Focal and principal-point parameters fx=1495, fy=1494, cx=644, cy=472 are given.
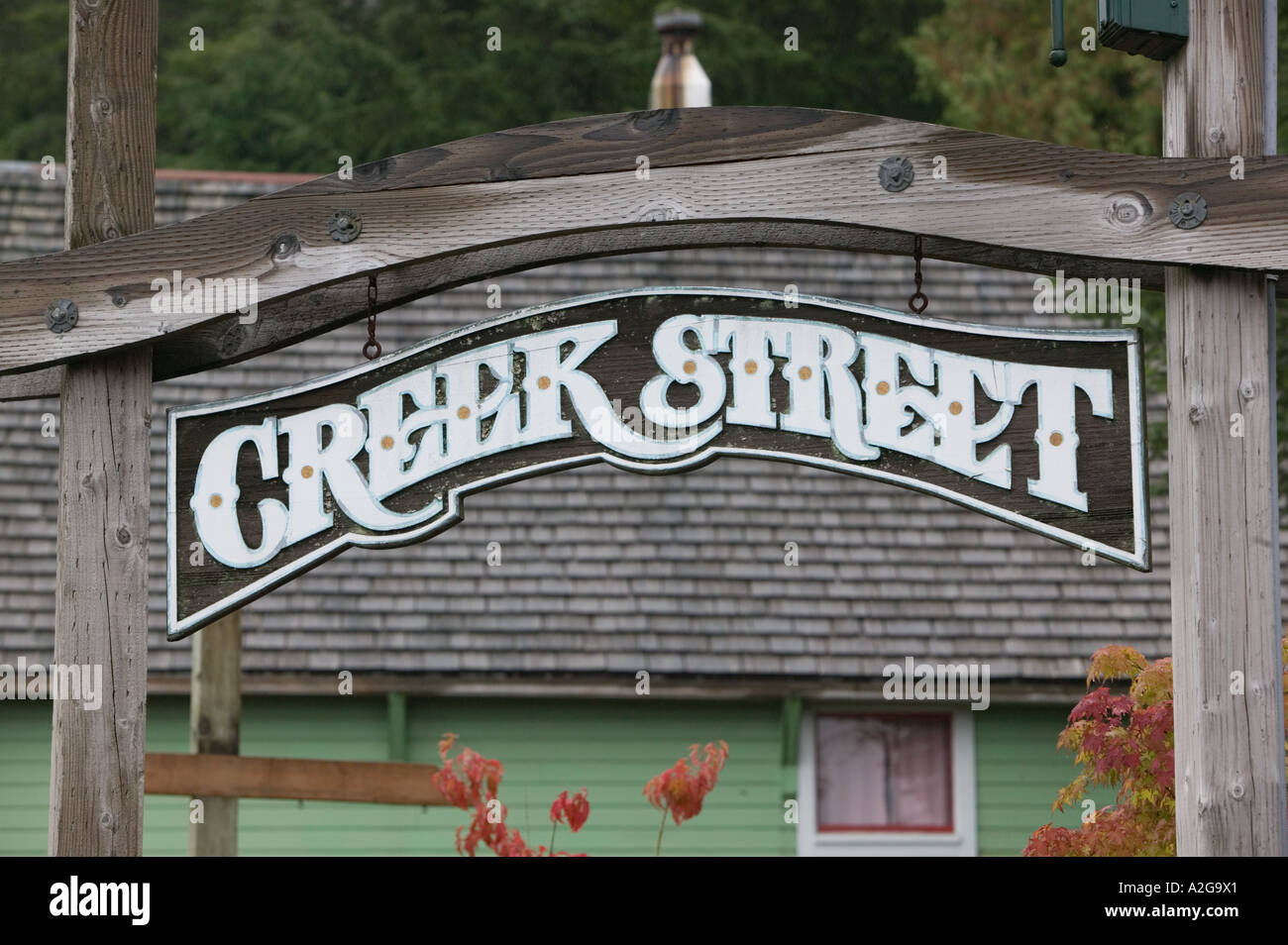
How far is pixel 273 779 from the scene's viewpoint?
23.9 feet

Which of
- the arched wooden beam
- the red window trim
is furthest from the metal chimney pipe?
the arched wooden beam

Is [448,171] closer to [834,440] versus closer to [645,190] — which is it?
[645,190]

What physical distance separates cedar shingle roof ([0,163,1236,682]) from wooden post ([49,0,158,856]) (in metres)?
4.88

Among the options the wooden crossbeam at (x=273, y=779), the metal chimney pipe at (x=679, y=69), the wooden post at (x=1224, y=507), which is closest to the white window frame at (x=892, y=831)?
the wooden crossbeam at (x=273, y=779)

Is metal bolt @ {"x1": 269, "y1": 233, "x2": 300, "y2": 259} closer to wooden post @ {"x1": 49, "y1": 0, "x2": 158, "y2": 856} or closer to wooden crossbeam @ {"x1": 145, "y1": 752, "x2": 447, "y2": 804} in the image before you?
wooden post @ {"x1": 49, "y1": 0, "x2": 158, "y2": 856}

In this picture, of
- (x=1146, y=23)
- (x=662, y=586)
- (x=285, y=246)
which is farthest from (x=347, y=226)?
(x=662, y=586)

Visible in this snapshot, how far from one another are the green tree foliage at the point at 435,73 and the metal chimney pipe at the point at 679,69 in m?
7.27

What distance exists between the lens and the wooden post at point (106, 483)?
3.83 m

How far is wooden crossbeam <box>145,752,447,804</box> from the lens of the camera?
7.25 meters

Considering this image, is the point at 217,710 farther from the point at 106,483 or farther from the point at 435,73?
the point at 435,73

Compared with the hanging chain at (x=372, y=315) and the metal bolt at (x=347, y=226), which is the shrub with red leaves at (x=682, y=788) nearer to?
the hanging chain at (x=372, y=315)

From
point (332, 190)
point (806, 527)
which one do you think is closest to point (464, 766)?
point (332, 190)

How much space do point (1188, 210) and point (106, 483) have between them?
2.83 m

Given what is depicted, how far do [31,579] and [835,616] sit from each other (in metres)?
4.94
